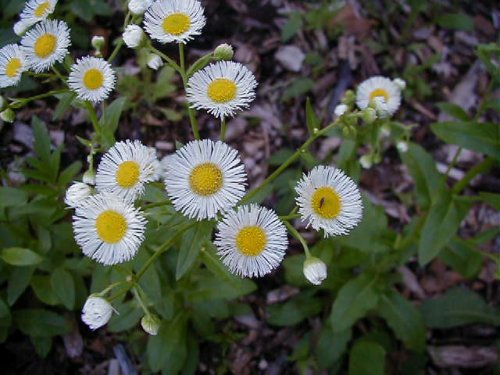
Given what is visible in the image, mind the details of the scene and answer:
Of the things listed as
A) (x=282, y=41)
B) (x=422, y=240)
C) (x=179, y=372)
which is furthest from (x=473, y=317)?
(x=282, y=41)

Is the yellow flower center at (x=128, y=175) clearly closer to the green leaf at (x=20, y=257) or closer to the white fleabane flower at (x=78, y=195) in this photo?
the white fleabane flower at (x=78, y=195)

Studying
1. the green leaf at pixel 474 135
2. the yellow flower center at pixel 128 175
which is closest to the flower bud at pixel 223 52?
the yellow flower center at pixel 128 175

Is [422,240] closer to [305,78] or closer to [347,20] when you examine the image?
[305,78]

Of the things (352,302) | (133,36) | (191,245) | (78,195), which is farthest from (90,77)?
(352,302)

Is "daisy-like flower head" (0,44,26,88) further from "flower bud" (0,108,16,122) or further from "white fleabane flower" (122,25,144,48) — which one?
"white fleabane flower" (122,25,144,48)

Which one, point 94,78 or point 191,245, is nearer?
point 191,245

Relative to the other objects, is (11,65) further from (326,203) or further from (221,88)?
(326,203)
